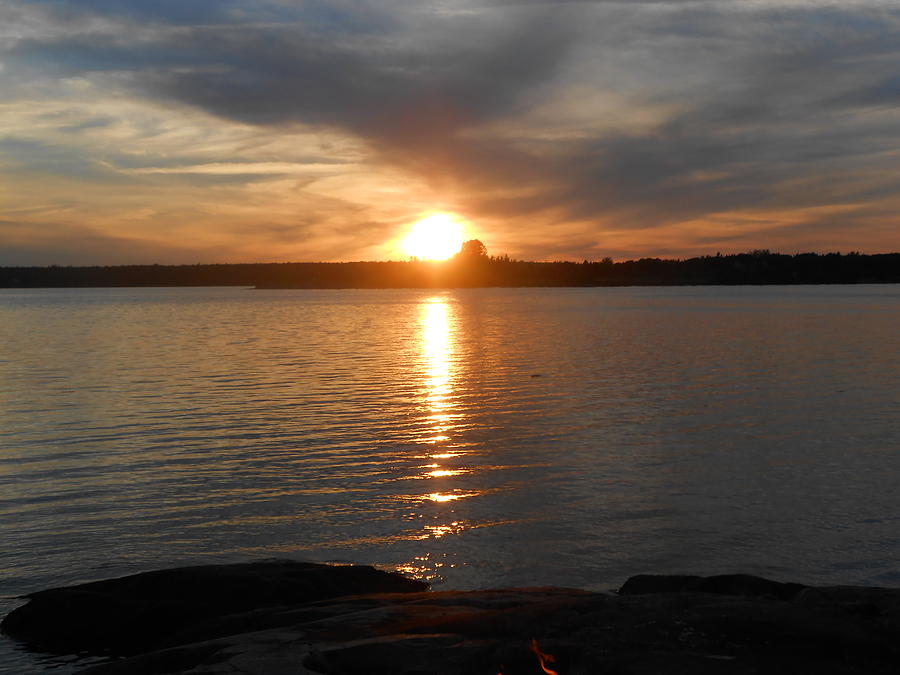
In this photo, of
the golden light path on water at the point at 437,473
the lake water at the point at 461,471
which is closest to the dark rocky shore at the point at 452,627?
the lake water at the point at 461,471

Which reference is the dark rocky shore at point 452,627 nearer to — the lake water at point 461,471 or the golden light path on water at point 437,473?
the lake water at point 461,471

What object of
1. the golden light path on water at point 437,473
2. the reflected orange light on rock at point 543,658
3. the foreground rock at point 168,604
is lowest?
the golden light path on water at point 437,473

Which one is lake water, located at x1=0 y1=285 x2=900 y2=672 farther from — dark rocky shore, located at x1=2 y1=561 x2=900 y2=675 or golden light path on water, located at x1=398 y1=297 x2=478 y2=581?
dark rocky shore, located at x1=2 y1=561 x2=900 y2=675

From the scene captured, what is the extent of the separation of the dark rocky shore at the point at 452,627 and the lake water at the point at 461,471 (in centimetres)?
129

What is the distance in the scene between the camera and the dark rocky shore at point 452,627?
653 centimetres

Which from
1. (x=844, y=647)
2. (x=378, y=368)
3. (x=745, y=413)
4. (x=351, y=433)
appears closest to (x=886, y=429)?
(x=745, y=413)

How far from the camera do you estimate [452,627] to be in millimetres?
7422

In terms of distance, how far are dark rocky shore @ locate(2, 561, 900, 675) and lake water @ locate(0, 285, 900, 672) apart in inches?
50.8

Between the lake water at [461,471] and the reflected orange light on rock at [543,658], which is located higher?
the reflected orange light on rock at [543,658]

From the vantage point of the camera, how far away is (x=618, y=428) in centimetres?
2233

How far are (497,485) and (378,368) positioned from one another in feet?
76.8

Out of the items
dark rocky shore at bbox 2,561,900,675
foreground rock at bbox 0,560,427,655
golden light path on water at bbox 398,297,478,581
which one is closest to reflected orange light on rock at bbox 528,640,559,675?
dark rocky shore at bbox 2,561,900,675

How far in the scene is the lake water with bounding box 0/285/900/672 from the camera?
12125 mm

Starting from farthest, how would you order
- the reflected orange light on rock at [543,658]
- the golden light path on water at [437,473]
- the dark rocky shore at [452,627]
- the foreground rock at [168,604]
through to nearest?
1. the golden light path on water at [437,473]
2. the foreground rock at [168,604]
3. the dark rocky shore at [452,627]
4. the reflected orange light on rock at [543,658]
